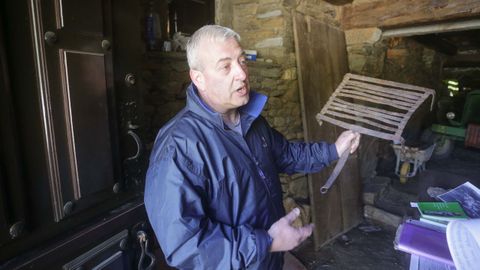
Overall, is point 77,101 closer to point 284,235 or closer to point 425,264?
point 284,235

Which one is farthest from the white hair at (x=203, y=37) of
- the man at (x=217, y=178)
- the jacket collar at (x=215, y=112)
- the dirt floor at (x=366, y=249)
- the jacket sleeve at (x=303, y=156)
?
the dirt floor at (x=366, y=249)

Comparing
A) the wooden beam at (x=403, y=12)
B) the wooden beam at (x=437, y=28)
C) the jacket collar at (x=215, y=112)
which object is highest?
the wooden beam at (x=403, y=12)

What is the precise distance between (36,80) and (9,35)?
0.44 feet

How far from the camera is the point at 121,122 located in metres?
1.22

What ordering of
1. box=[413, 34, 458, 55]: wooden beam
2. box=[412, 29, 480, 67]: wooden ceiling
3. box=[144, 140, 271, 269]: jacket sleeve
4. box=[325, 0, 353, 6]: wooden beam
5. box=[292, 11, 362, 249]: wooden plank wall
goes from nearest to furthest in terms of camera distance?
box=[144, 140, 271, 269]: jacket sleeve → box=[292, 11, 362, 249]: wooden plank wall → box=[325, 0, 353, 6]: wooden beam → box=[413, 34, 458, 55]: wooden beam → box=[412, 29, 480, 67]: wooden ceiling

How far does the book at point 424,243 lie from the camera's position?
43.1 inches

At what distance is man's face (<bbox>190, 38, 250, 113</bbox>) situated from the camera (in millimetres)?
1269

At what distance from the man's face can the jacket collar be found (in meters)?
0.06

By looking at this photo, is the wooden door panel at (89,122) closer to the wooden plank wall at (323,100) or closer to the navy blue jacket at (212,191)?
the navy blue jacket at (212,191)

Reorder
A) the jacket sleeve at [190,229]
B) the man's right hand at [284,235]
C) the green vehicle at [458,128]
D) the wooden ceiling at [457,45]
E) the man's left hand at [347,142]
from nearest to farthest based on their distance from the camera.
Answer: the jacket sleeve at [190,229] → the man's right hand at [284,235] → the man's left hand at [347,142] → the wooden ceiling at [457,45] → the green vehicle at [458,128]

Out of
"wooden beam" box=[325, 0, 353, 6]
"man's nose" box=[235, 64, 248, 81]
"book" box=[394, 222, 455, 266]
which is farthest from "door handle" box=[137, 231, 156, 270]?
"wooden beam" box=[325, 0, 353, 6]

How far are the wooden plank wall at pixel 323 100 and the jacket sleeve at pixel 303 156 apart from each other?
4.93 feet

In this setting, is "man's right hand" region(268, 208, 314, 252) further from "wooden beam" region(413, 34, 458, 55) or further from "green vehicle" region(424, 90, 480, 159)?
"green vehicle" region(424, 90, 480, 159)

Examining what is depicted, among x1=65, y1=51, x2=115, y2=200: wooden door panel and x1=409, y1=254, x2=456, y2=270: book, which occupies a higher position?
x1=65, y1=51, x2=115, y2=200: wooden door panel
